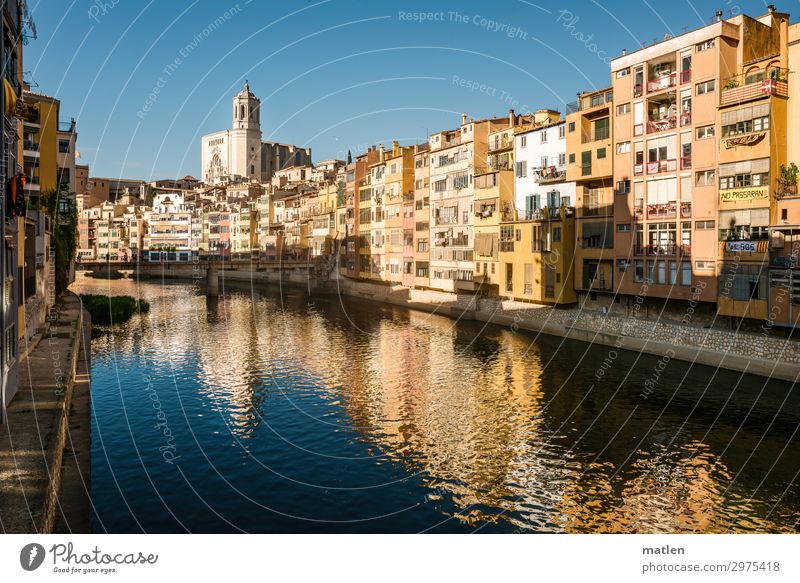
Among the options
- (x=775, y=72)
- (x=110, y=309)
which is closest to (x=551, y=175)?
(x=775, y=72)

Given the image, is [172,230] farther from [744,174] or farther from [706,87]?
[744,174]

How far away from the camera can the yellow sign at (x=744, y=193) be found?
1727 inches

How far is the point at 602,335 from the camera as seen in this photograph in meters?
54.2

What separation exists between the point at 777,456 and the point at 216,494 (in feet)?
78.4

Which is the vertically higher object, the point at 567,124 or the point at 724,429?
the point at 567,124

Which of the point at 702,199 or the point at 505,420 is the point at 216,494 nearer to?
the point at 505,420

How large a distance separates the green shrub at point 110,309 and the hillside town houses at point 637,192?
38.2m

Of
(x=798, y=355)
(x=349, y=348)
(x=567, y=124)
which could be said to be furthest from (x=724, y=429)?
(x=567, y=124)

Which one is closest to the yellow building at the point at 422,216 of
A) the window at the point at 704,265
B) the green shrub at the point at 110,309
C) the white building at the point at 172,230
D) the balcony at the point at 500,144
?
the balcony at the point at 500,144

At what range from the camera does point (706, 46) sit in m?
47.9

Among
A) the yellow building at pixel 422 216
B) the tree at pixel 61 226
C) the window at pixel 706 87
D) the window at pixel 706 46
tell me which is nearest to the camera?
the window at pixel 706 46

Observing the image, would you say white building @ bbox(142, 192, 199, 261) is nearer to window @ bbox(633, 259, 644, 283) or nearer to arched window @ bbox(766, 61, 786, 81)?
window @ bbox(633, 259, 644, 283)

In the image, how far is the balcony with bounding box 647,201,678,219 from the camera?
51188mm

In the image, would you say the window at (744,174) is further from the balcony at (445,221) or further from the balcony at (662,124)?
the balcony at (445,221)
